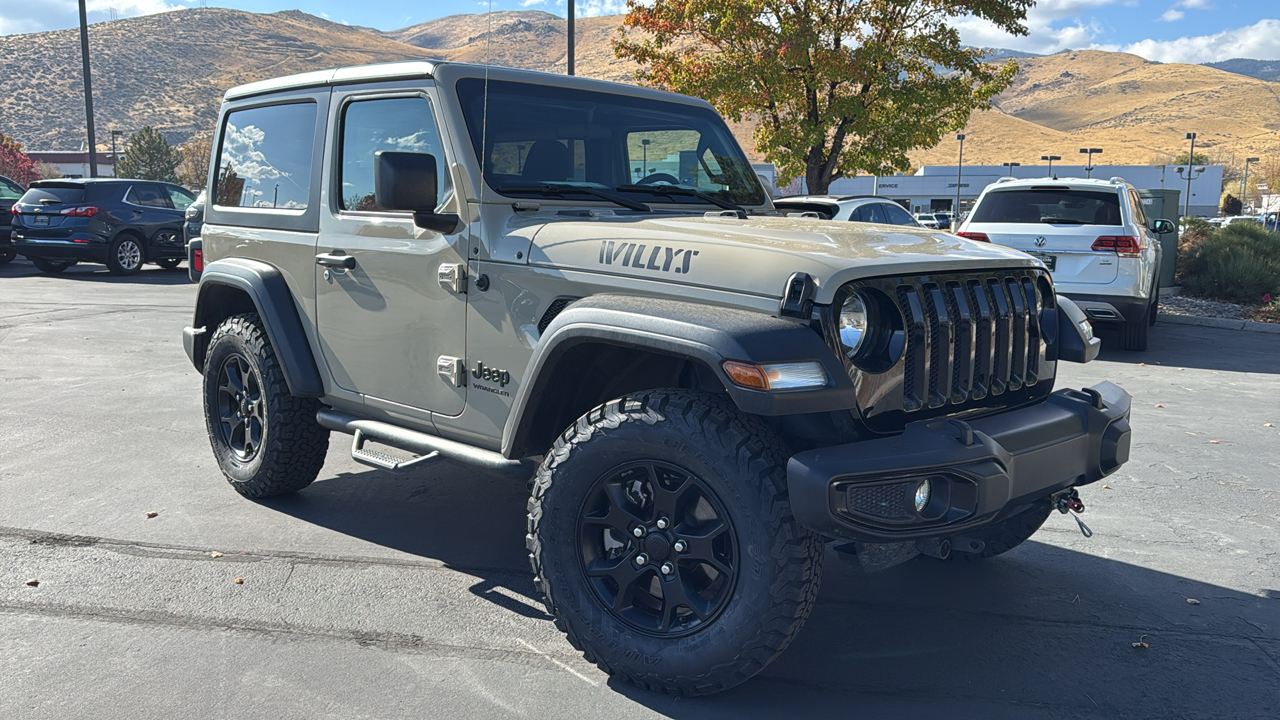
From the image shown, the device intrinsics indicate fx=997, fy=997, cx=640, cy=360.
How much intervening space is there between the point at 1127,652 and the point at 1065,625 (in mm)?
258

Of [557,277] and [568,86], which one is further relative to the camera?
[568,86]

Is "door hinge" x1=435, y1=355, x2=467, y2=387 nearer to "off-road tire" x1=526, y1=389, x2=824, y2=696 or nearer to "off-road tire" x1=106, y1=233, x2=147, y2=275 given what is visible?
"off-road tire" x1=526, y1=389, x2=824, y2=696

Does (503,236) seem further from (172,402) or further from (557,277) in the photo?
(172,402)

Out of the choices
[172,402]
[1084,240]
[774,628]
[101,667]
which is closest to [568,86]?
[774,628]

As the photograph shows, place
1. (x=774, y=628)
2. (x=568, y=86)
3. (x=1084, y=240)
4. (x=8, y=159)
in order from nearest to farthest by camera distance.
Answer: (x=774, y=628), (x=568, y=86), (x=1084, y=240), (x=8, y=159)

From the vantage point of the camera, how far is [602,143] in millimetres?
4203

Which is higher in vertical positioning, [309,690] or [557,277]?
[557,277]

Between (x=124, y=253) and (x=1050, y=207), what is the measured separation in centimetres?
1478

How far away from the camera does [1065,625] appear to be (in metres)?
3.72

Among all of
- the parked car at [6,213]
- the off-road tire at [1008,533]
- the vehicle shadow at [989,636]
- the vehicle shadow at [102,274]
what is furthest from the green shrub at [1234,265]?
the parked car at [6,213]

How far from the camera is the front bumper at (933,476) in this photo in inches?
106

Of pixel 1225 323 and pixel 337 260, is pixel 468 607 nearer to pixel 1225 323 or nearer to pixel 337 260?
pixel 337 260

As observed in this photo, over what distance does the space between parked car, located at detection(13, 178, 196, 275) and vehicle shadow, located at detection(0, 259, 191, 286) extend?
25cm

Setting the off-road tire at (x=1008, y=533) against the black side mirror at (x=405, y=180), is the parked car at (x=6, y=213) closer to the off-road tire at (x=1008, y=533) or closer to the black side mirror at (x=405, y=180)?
the black side mirror at (x=405, y=180)
